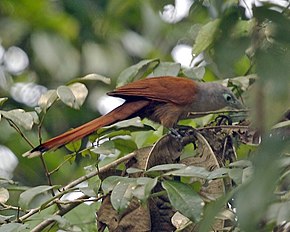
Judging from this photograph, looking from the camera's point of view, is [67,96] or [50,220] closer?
[50,220]

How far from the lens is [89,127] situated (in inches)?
125

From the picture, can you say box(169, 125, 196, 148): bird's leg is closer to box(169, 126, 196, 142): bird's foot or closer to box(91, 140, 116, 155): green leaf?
box(169, 126, 196, 142): bird's foot

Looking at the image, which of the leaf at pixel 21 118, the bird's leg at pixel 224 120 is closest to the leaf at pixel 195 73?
the bird's leg at pixel 224 120

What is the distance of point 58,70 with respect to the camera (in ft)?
19.2

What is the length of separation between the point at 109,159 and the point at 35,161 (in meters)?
2.54

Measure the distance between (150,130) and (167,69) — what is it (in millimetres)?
341

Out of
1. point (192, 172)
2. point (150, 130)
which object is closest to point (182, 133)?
point (150, 130)

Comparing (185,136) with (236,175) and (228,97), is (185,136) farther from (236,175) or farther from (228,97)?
(228,97)

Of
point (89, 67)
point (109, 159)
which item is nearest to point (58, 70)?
point (89, 67)

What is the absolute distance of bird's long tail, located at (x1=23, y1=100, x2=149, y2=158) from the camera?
9.77 ft

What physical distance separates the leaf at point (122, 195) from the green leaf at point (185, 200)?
116 millimetres

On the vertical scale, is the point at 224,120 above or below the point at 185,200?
below

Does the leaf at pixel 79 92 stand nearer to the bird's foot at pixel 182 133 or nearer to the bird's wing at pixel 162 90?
the bird's foot at pixel 182 133

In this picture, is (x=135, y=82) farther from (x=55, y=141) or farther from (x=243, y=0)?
(x=243, y=0)
